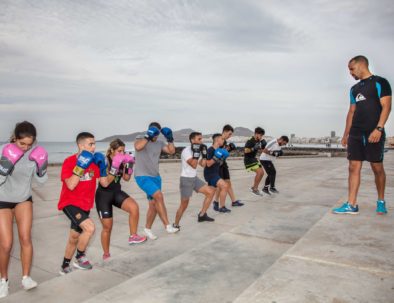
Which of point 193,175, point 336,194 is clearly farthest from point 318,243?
point 336,194

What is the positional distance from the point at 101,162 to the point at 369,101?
3.37 metres

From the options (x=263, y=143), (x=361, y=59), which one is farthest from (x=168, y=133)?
(x=263, y=143)

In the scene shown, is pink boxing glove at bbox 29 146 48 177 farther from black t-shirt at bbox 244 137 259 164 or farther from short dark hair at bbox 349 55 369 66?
black t-shirt at bbox 244 137 259 164

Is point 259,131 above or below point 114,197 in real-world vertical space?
above

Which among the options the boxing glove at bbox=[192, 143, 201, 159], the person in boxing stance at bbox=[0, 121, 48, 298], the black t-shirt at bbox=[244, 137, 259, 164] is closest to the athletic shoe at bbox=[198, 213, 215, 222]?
the boxing glove at bbox=[192, 143, 201, 159]

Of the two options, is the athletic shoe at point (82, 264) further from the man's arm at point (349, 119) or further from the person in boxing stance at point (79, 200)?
the man's arm at point (349, 119)

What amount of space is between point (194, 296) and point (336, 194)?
572 centimetres

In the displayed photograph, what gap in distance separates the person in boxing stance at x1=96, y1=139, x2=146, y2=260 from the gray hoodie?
35.5 inches

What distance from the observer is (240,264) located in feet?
9.40

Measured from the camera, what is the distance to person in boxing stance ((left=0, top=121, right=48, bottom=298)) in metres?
3.03

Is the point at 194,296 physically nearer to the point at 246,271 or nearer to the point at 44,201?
the point at 246,271

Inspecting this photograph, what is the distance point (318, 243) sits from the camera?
3006mm

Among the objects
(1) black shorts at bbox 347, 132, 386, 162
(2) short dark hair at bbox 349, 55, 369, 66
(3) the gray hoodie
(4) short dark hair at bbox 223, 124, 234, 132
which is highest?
(2) short dark hair at bbox 349, 55, 369, 66

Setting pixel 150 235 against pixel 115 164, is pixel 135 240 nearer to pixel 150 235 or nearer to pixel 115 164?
pixel 150 235
